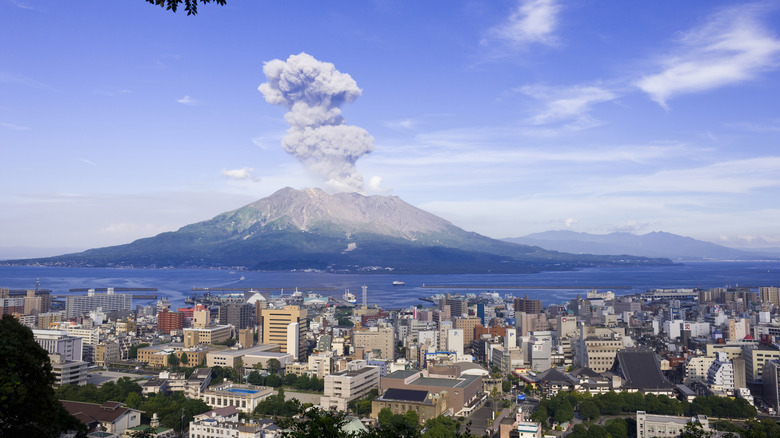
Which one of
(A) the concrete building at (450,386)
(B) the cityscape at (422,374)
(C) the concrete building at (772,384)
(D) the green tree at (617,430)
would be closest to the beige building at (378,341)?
(B) the cityscape at (422,374)

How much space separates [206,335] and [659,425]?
17997 millimetres

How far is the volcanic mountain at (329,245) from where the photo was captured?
94.2 m

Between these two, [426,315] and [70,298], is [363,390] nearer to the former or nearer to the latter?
[426,315]

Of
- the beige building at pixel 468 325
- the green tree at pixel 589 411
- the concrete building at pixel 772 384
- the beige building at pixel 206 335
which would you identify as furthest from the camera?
the beige building at pixel 468 325

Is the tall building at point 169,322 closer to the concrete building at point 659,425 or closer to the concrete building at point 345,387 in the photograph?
the concrete building at point 345,387

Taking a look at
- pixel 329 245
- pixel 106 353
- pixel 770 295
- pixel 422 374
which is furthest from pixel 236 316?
pixel 329 245

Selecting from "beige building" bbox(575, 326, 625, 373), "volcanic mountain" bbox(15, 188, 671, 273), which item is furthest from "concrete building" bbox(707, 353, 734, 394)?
"volcanic mountain" bbox(15, 188, 671, 273)

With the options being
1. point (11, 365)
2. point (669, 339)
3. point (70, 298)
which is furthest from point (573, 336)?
point (70, 298)

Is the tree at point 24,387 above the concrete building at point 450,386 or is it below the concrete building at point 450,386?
above

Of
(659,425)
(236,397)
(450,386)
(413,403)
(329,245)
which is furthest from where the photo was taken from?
(329,245)

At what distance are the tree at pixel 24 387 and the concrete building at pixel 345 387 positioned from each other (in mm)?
10055

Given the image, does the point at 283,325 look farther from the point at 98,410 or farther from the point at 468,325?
the point at 98,410

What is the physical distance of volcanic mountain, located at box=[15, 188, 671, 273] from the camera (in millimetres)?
94250

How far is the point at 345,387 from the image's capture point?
15852 millimetres
